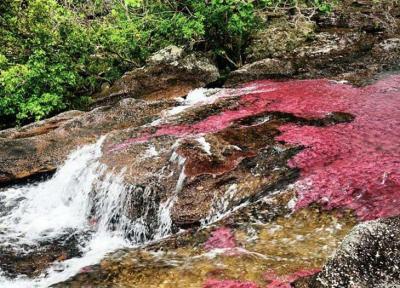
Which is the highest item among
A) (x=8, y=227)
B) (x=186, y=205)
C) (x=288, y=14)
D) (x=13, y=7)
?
(x=13, y=7)

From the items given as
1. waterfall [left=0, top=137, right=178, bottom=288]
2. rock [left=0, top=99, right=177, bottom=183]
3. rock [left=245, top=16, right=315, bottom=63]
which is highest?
rock [left=245, top=16, right=315, bottom=63]

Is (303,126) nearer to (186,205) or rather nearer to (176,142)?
(176,142)

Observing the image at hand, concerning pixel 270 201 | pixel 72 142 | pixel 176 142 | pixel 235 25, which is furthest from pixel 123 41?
pixel 270 201

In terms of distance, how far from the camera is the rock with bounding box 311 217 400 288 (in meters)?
5.52

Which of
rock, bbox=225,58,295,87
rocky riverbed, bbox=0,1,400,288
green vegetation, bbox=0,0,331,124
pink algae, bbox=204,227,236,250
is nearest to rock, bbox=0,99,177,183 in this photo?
rocky riverbed, bbox=0,1,400,288

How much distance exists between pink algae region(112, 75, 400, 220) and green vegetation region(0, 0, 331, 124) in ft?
18.5

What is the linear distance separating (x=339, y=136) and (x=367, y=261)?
7.59 metres

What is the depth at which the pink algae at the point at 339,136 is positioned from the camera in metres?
9.58

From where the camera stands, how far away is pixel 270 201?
32.2 feet

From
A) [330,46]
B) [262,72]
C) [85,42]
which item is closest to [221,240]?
[262,72]

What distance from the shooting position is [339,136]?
12.9m

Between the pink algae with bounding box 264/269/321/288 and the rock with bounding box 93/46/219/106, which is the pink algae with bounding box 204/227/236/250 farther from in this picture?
the rock with bounding box 93/46/219/106

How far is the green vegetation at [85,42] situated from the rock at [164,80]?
152 centimetres

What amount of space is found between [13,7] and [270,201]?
826 inches
